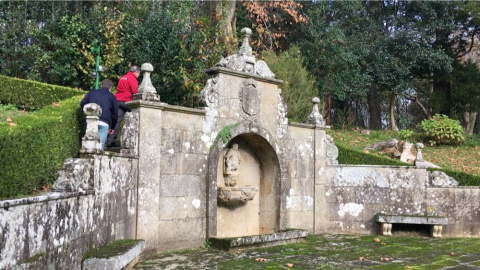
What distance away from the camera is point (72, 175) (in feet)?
13.9

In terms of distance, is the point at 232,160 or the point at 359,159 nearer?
the point at 232,160

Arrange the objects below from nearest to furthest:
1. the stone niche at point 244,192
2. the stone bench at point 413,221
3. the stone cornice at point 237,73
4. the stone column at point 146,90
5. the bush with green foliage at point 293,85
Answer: the stone column at point 146,90
the stone cornice at point 237,73
the stone niche at point 244,192
the stone bench at point 413,221
the bush with green foliage at point 293,85

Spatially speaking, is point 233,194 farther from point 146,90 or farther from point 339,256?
point 146,90

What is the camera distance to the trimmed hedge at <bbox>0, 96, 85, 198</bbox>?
→ 211 inches

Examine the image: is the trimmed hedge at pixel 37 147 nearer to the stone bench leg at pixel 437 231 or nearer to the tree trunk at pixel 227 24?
the stone bench leg at pixel 437 231

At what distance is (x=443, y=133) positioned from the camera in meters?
16.1

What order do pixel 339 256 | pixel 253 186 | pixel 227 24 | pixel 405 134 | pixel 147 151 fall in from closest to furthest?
pixel 147 151, pixel 339 256, pixel 253 186, pixel 227 24, pixel 405 134

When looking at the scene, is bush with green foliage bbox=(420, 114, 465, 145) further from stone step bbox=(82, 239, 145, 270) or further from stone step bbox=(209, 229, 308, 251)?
stone step bbox=(82, 239, 145, 270)

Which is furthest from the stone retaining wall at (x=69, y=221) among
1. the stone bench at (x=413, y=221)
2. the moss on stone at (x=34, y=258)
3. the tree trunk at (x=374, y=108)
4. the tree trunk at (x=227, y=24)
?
the tree trunk at (x=374, y=108)

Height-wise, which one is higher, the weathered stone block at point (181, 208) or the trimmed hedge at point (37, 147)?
the trimmed hedge at point (37, 147)

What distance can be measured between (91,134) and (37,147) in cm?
141

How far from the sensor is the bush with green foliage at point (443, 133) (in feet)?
52.7

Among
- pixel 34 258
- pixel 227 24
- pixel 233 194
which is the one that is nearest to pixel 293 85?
pixel 227 24

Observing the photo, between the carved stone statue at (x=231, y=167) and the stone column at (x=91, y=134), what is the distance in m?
3.70
